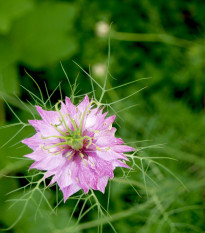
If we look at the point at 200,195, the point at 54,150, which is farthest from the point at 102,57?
the point at 54,150

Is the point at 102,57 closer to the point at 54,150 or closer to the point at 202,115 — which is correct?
the point at 202,115

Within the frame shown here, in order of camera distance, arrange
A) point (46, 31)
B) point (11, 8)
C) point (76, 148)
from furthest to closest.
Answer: point (46, 31) < point (11, 8) < point (76, 148)

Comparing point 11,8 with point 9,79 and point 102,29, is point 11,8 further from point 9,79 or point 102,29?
point 102,29

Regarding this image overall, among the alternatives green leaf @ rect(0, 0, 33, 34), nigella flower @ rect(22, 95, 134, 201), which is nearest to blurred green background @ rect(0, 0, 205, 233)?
green leaf @ rect(0, 0, 33, 34)

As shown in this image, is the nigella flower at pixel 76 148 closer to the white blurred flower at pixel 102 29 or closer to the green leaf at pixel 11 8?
the green leaf at pixel 11 8

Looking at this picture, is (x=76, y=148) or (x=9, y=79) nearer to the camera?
(x=76, y=148)

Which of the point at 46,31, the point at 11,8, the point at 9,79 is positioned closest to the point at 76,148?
the point at 9,79

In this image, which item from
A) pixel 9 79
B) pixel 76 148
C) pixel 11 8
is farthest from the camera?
pixel 9 79
